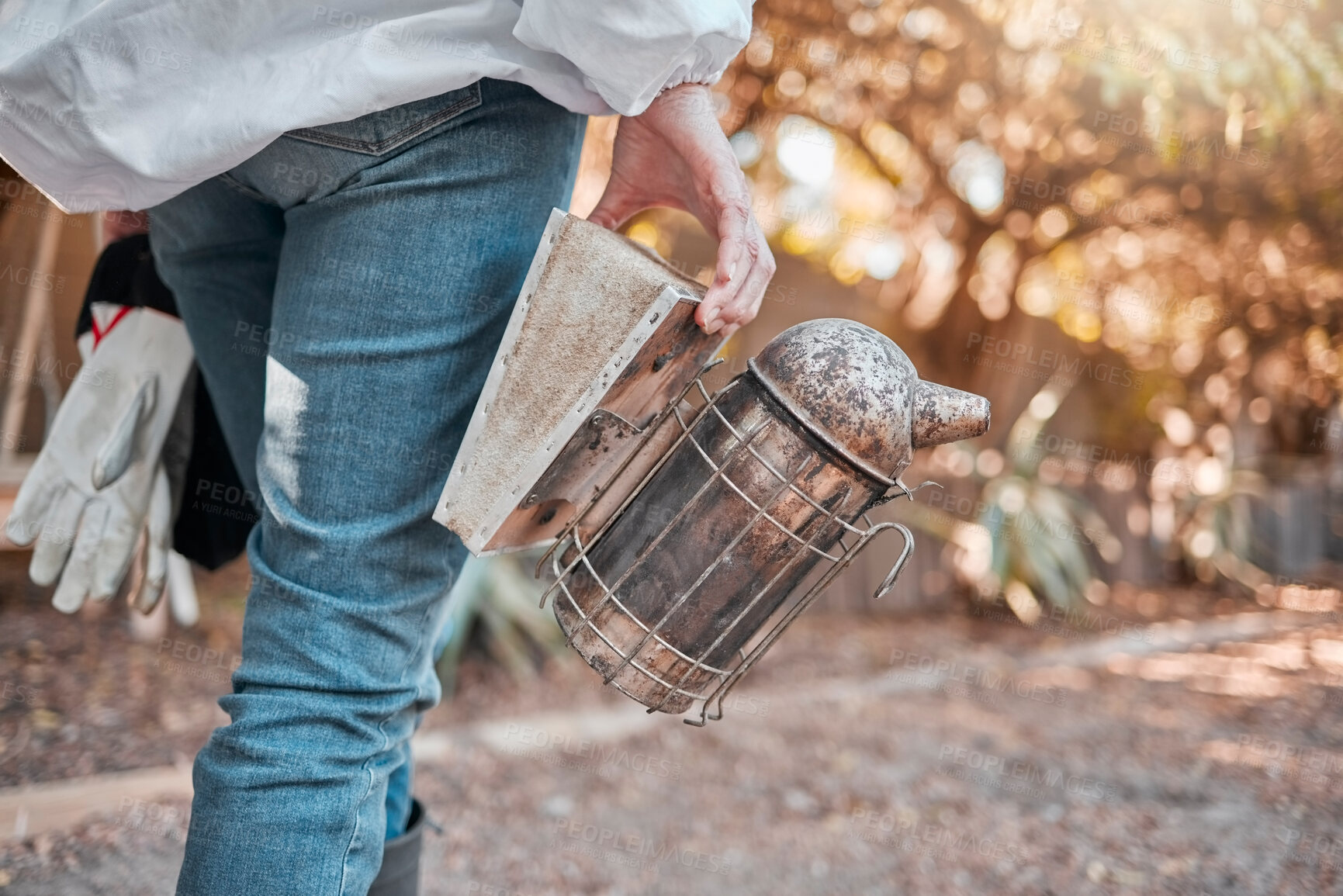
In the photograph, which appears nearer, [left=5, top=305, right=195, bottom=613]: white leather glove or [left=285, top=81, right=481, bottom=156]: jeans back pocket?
[left=285, top=81, right=481, bottom=156]: jeans back pocket

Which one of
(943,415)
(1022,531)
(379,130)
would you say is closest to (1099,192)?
(1022,531)

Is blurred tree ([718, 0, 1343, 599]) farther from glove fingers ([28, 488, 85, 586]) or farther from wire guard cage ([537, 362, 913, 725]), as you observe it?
glove fingers ([28, 488, 85, 586])

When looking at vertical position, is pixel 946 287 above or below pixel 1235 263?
below

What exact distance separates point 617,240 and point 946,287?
18.6 ft

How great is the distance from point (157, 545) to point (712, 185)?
120 cm

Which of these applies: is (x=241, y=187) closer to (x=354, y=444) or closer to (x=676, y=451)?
(x=354, y=444)

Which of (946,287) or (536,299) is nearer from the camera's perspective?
(536,299)

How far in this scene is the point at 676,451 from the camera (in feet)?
3.47

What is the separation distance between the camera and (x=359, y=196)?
37.7 inches

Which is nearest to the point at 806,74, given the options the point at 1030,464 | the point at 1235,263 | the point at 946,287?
the point at 946,287

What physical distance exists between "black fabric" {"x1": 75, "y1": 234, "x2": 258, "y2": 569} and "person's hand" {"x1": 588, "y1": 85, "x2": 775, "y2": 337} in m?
0.95

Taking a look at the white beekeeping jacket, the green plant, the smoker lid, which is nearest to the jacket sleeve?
the white beekeeping jacket

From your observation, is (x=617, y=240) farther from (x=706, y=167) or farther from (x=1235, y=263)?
Result: (x=1235, y=263)

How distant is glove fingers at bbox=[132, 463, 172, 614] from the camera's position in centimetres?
157
